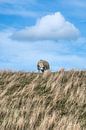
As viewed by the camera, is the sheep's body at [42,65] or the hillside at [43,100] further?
the sheep's body at [42,65]

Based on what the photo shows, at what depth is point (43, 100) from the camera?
24906mm

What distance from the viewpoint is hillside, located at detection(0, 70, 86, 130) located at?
21.6m

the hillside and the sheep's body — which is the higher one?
the sheep's body

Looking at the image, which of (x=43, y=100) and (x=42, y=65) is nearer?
(x=43, y=100)

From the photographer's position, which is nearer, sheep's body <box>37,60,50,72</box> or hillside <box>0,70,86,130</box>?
hillside <box>0,70,86,130</box>

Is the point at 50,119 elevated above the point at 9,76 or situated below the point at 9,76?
below

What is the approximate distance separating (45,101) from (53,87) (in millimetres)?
2406

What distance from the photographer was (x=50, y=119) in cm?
2161

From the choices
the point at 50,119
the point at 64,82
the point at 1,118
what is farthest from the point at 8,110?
the point at 64,82

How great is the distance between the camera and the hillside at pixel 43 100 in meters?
21.6

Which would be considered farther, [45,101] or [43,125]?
[45,101]

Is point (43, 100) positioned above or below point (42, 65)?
below

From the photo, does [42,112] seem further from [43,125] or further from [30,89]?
[30,89]

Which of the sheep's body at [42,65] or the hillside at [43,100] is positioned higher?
the sheep's body at [42,65]
